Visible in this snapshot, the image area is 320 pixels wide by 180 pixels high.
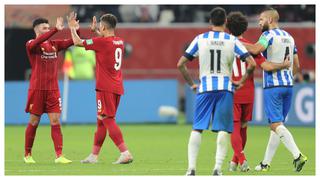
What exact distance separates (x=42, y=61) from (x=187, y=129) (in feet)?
30.8

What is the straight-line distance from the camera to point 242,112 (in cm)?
1425

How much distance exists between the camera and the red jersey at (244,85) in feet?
45.5

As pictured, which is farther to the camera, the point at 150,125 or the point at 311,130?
the point at 150,125

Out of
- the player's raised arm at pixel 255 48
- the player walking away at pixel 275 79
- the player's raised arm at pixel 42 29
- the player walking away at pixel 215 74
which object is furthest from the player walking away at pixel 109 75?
the player walking away at pixel 215 74

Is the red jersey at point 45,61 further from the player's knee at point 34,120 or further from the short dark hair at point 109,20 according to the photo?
the short dark hair at point 109,20

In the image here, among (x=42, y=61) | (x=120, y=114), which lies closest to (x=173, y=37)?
(x=120, y=114)

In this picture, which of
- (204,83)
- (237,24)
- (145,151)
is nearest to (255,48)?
(237,24)

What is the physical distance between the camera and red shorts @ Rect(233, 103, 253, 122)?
46.3 ft

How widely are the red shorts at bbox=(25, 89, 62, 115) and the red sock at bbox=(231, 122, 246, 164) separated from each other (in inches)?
117

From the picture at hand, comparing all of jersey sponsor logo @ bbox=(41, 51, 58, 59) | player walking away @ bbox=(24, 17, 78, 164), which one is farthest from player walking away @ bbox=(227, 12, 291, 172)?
jersey sponsor logo @ bbox=(41, 51, 58, 59)

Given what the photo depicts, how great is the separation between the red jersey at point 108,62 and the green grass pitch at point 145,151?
1.16 metres

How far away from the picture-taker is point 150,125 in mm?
25938

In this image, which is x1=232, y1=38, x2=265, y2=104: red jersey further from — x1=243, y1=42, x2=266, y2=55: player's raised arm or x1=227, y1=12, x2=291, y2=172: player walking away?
x1=243, y1=42, x2=266, y2=55: player's raised arm

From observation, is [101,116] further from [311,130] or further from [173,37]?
[173,37]
